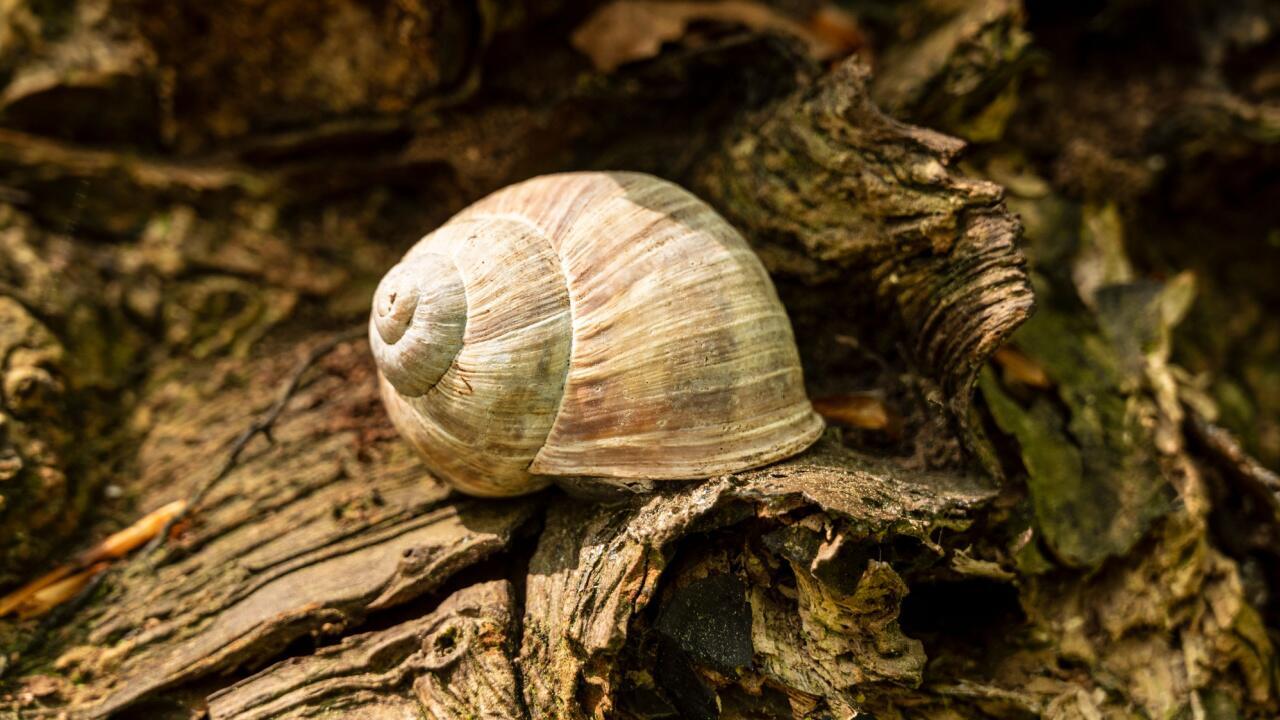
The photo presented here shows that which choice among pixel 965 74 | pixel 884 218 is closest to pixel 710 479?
pixel 884 218

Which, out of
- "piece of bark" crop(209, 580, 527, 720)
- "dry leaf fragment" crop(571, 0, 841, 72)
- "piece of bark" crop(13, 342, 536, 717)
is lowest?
"piece of bark" crop(209, 580, 527, 720)

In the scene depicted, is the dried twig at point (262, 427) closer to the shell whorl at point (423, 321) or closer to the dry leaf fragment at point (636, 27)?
the shell whorl at point (423, 321)

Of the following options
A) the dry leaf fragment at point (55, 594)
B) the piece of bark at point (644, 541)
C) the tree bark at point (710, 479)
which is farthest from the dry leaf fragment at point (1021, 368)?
the dry leaf fragment at point (55, 594)

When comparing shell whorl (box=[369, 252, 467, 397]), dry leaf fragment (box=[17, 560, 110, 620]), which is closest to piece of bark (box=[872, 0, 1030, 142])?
shell whorl (box=[369, 252, 467, 397])

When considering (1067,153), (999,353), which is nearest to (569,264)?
(999,353)

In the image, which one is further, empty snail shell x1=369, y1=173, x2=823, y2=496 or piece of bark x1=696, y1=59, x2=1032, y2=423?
piece of bark x1=696, y1=59, x2=1032, y2=423

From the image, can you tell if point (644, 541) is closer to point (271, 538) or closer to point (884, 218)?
point (884, 218)

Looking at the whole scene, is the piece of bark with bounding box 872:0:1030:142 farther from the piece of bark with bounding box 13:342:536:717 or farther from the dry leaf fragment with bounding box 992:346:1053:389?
the piece of bark with bounding box 13:342:536:717
